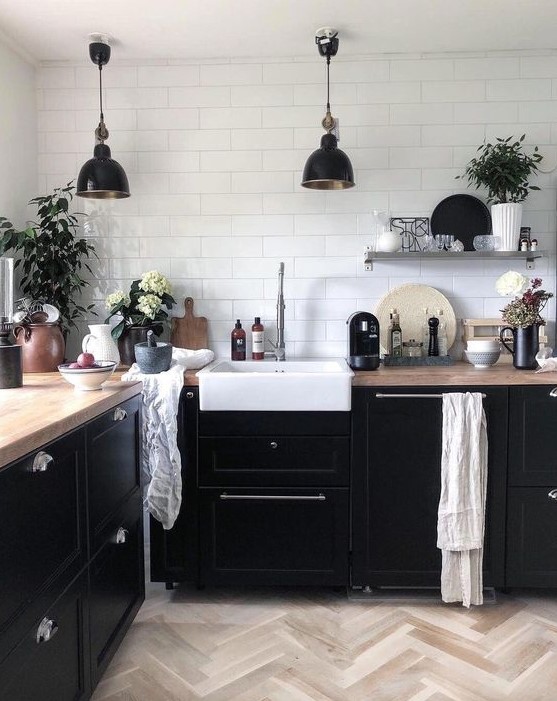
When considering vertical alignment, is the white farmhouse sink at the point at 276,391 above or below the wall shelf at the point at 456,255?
below

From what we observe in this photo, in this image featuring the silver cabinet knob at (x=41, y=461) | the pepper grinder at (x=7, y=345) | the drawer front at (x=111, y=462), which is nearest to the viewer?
the silver cabinet knob at (x=41, y=461)

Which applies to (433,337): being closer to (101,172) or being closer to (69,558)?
(101,172)

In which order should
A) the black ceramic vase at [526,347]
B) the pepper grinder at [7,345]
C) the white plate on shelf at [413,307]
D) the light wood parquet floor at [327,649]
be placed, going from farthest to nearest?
the white plate on shelf at [413,307] < the black ceramic vase at [526,347] < the pepper grinder at [7,345] < the light wood parquet floor at [327,649]

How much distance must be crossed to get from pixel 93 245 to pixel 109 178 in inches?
18.8

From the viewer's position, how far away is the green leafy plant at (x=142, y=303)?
3066 millimetres

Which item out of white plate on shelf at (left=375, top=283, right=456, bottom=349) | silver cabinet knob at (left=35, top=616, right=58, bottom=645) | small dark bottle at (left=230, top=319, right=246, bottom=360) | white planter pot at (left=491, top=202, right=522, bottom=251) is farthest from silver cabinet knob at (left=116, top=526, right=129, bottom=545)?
white planter pot at (left=491, top=202, right=522, bottom=251)

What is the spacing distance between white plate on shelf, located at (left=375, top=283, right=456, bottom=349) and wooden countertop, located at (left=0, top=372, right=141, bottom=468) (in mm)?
1421

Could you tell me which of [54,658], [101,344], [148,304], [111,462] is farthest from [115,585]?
[148,304]

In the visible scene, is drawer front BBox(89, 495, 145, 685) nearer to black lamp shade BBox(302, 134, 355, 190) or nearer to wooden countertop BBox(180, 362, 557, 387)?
wooden countertop BBox(180, 362, 557, 387)

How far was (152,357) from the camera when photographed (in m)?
2.61

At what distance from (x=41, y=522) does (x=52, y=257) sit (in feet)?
6.00

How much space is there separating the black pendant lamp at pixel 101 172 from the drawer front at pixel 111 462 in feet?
3.75

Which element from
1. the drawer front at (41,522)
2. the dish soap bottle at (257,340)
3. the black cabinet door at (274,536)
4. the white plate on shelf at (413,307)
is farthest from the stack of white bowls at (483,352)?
the drawer front at (41,522)

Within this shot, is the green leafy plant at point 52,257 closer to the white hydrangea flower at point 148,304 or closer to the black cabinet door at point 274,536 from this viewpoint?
the white hydrangea flower at point 148,304
